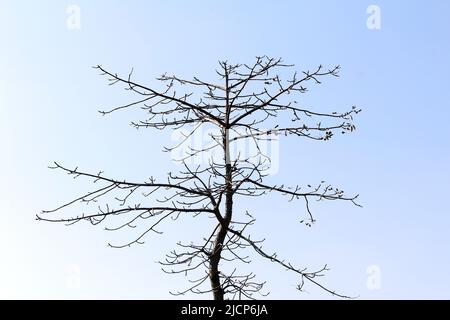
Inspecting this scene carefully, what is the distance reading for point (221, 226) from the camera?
5723 mm

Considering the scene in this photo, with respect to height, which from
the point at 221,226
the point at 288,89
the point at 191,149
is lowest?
the point at 221,226

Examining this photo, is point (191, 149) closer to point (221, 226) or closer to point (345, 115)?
point (221, 226)
